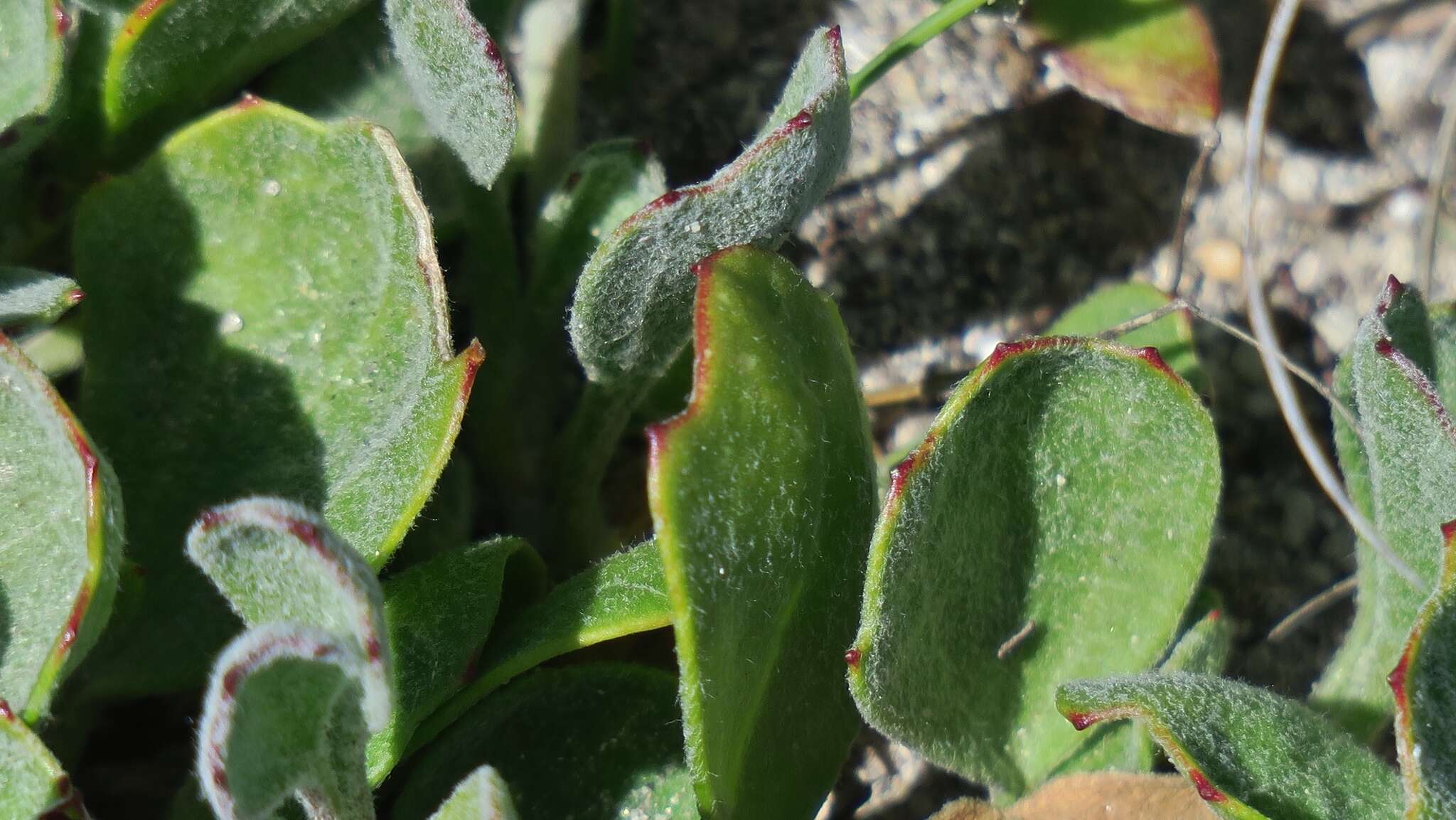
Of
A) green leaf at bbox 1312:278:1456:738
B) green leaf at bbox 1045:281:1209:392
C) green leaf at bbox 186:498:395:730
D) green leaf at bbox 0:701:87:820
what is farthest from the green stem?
green leaf at bbox 0:701:87:820

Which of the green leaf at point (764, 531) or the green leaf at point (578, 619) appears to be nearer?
the green leaf at point (764, 531)

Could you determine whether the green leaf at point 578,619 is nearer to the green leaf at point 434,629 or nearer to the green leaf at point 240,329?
the green leaf at point 434,629

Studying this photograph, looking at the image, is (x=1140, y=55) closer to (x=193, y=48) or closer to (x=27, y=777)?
(x=193, y=48)

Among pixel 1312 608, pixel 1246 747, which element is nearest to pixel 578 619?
pixel 1246 747

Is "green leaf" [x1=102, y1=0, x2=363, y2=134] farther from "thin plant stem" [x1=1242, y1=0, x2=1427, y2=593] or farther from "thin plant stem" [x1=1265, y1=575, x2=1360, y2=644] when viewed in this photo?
"thin plant stem" [x1=1265, y1=575, x2=1360, y2=644]

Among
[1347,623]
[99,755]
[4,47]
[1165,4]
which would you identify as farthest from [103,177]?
[1347,623]

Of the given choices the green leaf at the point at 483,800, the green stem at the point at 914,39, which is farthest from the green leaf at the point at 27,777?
the green stem at the point at 914,39

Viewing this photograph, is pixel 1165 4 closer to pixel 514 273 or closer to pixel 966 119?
pixel 966 119
